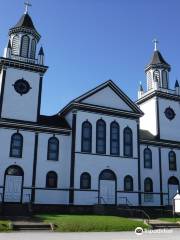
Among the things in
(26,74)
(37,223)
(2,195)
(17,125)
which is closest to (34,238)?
(37,223)

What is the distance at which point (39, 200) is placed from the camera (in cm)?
3178

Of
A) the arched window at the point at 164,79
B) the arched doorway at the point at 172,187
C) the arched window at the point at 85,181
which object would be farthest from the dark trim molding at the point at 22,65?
the arched doorway at the point at 172,187

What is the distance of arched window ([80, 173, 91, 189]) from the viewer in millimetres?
33438

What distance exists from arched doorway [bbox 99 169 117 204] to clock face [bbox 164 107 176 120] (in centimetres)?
1216

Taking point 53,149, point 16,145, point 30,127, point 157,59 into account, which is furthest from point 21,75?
point 157,59

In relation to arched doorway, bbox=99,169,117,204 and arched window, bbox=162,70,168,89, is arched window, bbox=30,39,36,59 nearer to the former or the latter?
arched doorway, bbox=99,169,117,204

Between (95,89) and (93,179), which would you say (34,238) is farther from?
(95,89)

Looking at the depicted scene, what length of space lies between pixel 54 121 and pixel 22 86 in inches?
194

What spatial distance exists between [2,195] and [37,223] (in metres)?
9.62

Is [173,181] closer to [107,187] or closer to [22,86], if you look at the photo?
[107,187]

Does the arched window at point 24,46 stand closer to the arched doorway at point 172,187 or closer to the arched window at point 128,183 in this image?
the arched window at point 128,183

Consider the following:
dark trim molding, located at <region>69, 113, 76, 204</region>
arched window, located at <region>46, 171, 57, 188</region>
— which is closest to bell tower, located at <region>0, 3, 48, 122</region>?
dark trim molding, located at <region>69, 113, 76, 204</region>

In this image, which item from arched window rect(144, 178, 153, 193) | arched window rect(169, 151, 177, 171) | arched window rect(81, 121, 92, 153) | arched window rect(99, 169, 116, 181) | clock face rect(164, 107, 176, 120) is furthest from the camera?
clock face rect(164, 107, 176, 120)

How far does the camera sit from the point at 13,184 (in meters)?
31.3
